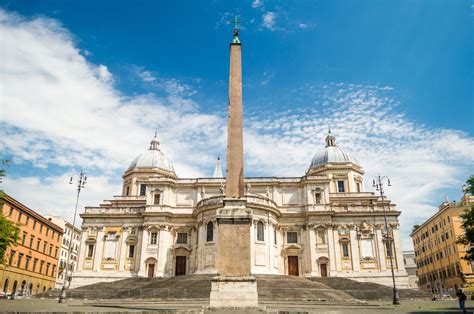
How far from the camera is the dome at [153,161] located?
172ft

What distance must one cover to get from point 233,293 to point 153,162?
40.5 m

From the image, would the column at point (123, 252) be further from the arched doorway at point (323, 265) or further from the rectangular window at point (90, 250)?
the arched doorway at point (323, 265)

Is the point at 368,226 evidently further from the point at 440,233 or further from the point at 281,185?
the point at 440,233

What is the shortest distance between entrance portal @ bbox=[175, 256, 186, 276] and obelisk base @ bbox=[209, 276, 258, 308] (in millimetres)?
28598

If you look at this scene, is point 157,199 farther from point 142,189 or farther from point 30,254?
point 30,254

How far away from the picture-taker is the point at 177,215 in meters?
43.4

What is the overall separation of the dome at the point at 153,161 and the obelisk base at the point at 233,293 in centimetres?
3971

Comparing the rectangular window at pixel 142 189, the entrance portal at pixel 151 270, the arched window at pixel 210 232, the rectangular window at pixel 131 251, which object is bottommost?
the entrance portal at pixel 151 270

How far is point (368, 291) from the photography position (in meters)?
30.5

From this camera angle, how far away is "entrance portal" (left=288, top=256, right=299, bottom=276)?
4131 cm

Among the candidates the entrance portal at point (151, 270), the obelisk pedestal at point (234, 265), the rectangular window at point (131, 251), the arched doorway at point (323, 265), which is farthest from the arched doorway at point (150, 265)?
the obelisk pedestal at point (234, 265)

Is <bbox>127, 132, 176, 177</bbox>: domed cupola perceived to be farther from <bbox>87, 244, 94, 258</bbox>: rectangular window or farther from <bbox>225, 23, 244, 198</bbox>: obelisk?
<bbox>225, 23, 244, 198</bbox>: obelisk

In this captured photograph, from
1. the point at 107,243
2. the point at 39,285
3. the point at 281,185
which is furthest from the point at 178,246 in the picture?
the point at 39,285

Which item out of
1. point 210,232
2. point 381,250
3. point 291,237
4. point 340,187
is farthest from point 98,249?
point 381,250
